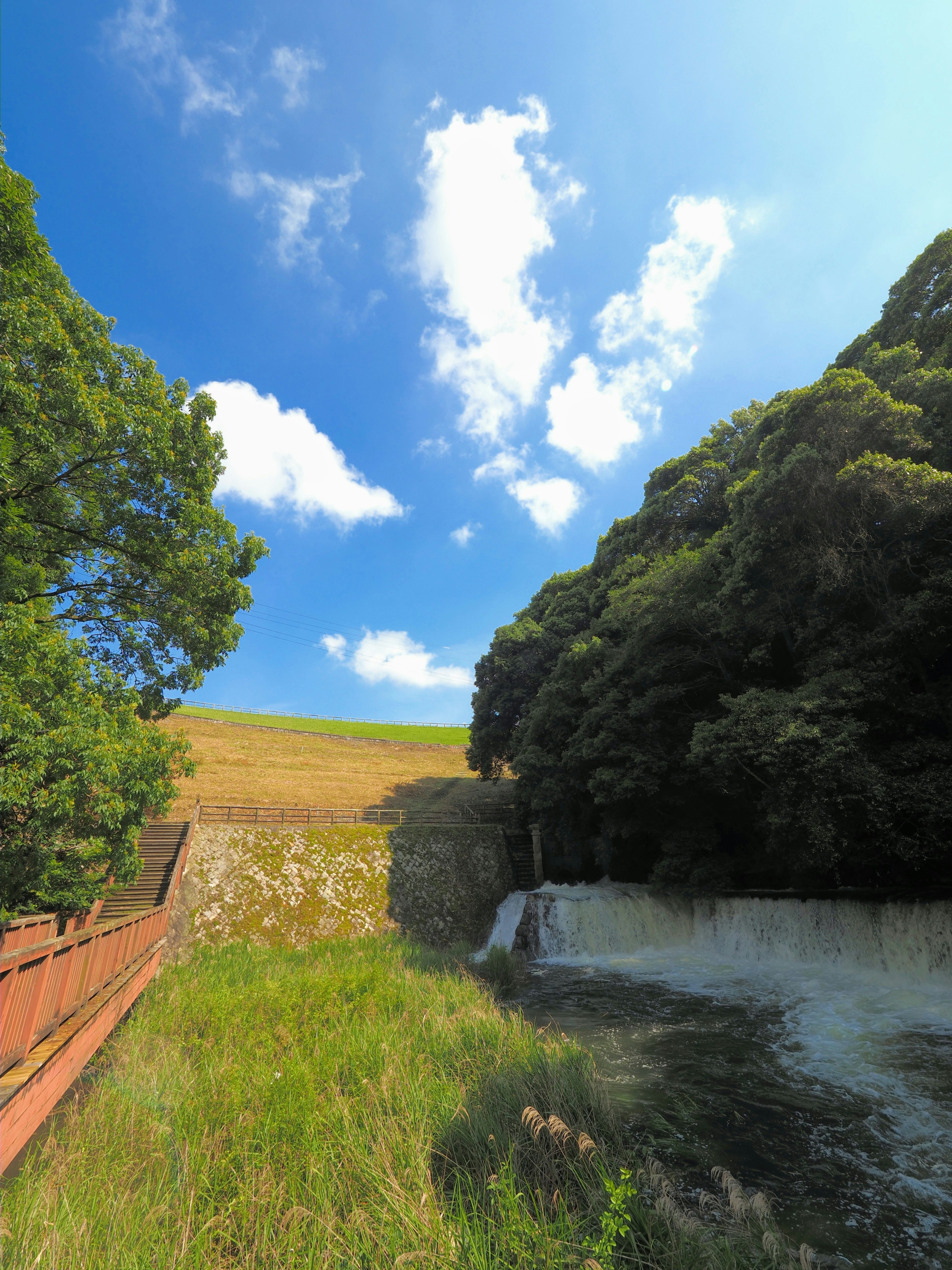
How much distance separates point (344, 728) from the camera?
7050 centimetres

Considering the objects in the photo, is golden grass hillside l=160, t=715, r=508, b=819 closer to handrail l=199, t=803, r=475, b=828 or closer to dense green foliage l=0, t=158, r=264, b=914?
handrail l=199, t=803, r=475, b=828

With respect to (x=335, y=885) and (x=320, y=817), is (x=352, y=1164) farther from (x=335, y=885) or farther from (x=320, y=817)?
(x=320, y=817)

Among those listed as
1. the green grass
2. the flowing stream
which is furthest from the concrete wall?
the green grass

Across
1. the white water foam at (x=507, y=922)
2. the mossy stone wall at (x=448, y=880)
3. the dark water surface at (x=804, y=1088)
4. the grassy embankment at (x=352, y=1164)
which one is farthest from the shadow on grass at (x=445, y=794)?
the grassy embankment at (x=352, y=1164)

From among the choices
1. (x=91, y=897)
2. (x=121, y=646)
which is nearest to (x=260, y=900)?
(x=91, y=897)

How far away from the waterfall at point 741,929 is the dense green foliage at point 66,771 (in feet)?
52.8

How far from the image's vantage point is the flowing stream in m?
5.78

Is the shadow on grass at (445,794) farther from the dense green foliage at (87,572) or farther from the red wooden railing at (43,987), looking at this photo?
the red wooden railing at (43,987)

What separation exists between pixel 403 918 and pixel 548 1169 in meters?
21.7

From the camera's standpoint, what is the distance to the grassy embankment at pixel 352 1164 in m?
3.80

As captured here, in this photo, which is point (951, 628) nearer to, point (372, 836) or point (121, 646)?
point (121, 646)

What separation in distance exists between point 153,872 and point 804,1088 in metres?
23.2

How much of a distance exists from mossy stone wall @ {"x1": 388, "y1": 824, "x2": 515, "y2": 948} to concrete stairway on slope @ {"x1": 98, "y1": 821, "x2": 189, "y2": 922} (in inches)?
377

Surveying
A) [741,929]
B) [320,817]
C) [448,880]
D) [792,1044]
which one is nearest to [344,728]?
[320,817]
